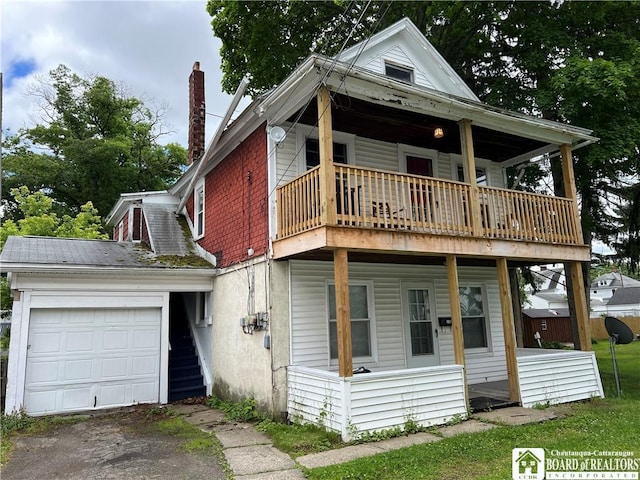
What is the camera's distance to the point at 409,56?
1089cm

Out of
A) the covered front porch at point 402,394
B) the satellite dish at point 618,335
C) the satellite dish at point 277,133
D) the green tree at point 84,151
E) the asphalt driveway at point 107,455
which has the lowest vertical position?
the asphalt driveway at point 107,455

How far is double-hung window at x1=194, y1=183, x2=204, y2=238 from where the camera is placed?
12461 millimetres

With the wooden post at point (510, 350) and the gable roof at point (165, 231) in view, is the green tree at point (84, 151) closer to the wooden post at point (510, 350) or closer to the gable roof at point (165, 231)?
the gable roof at point (165, 231)

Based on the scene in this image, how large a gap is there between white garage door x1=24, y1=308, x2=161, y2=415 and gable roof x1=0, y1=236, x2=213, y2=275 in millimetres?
1009

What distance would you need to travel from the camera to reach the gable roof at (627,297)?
161ft

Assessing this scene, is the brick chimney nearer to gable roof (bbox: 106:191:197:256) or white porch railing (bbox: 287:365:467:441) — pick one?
gable roof (bbox: 106:191:197:256)

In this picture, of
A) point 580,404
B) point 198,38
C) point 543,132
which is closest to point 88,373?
point 580,404

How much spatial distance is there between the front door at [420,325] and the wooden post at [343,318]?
3361 mm

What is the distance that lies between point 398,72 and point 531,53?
5.72 meters

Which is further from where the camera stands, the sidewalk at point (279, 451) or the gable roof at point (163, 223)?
the gable roof at point (163, 223)

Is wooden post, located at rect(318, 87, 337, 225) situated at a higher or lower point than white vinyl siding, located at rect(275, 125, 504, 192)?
lower

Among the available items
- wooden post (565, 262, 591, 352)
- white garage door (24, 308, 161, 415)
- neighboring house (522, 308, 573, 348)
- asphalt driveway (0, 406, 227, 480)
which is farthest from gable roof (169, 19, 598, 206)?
neighboring house (522, 308, 573, 348)

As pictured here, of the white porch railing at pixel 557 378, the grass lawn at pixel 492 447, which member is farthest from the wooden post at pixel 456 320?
the white porch railing at pixel 557 378

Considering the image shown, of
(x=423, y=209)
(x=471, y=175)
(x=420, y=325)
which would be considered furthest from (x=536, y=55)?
(x=420, y=325)
